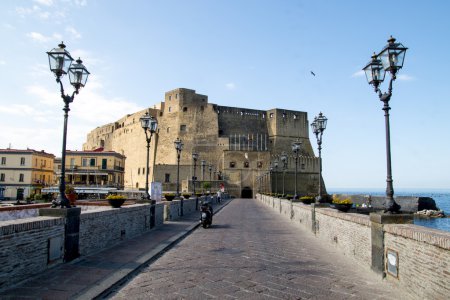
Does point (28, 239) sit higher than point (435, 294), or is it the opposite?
point (28, 239)

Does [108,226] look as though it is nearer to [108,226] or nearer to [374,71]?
[108,226]

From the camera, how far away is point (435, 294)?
445 centimetres

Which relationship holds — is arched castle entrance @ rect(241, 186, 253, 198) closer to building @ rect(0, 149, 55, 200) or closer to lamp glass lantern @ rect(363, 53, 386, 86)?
building @ rect(0, 149, 55, 200)

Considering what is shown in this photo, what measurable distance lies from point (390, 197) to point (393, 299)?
221cm

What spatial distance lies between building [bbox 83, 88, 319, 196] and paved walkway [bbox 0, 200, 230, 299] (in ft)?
178

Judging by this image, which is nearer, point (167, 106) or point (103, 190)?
point (103, 190)

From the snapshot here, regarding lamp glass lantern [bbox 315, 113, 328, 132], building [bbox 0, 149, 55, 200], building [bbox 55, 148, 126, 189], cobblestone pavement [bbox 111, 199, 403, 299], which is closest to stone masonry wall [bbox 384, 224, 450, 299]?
cobblestone pavement [bbox 111, 199, 403, 299]

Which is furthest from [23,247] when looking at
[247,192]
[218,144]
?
[218,144]

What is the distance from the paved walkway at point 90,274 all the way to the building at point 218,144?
178 ft

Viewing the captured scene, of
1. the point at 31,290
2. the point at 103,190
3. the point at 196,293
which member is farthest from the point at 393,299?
the point at 103,190

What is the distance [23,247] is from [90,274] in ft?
3.92

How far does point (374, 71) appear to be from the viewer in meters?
7.78

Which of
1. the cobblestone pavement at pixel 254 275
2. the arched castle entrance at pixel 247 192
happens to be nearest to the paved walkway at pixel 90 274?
the cobblestone pavement at pixel 254 275

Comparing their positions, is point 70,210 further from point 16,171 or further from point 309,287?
point 16,171
